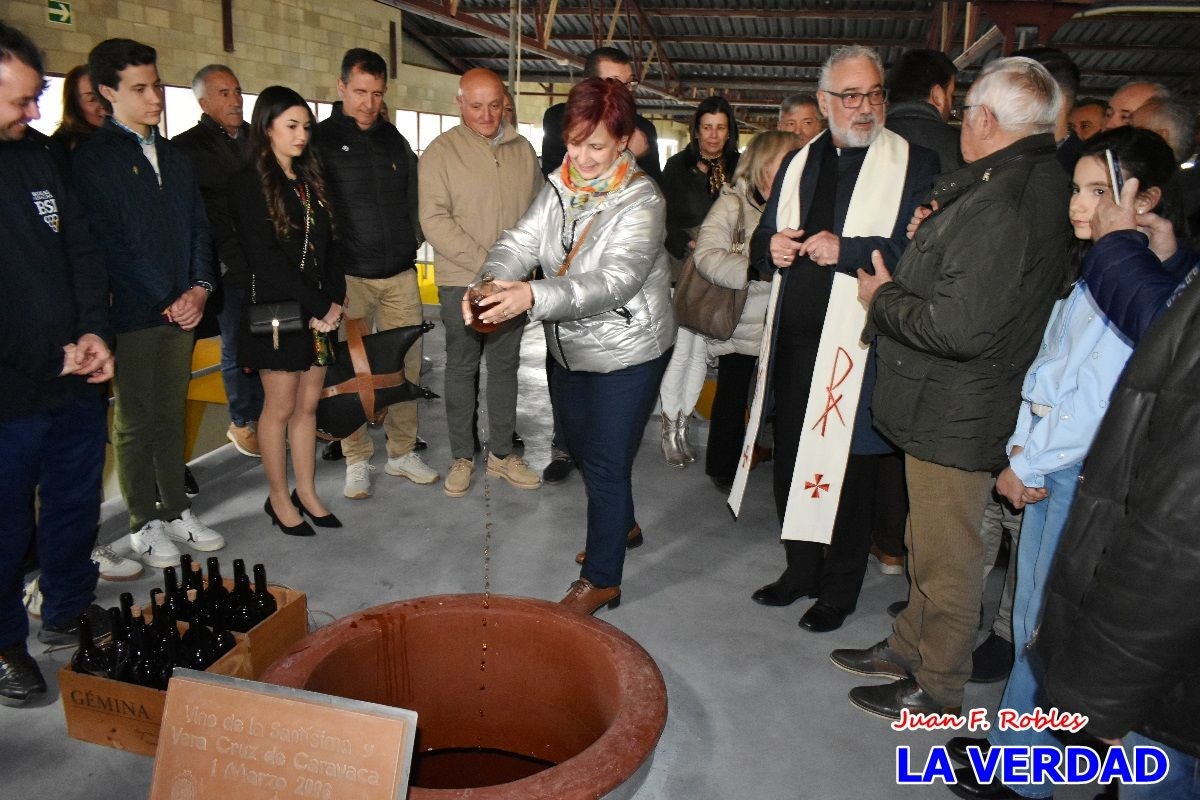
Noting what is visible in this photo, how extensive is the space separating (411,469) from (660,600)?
4.88ft

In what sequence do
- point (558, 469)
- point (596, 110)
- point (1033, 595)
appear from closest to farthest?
point (1033, 595) → point (596, 110) → point (558, 469)

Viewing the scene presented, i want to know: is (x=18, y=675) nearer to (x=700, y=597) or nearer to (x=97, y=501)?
(x=97, y=501)

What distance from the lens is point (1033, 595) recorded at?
79.7 inches

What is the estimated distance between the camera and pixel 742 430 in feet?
12.9

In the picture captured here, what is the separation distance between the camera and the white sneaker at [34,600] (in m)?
2.66

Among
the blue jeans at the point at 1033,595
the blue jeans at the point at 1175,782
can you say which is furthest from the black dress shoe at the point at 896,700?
the blue jeans at the point at 1175,782

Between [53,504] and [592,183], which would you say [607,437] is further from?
[53,504]

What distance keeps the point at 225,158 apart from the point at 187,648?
2533 mm

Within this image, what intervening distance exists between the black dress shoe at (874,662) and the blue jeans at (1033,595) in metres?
0.45

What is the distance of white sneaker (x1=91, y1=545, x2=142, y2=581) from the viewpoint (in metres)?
2.93

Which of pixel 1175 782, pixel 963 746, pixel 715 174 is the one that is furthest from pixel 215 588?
pixel 715 174

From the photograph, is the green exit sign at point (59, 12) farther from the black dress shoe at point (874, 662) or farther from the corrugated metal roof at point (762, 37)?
the black dress shoe at point (874, 662)

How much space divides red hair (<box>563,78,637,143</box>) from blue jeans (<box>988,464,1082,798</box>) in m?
1.43

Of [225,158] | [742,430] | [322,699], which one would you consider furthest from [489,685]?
[225,158]
